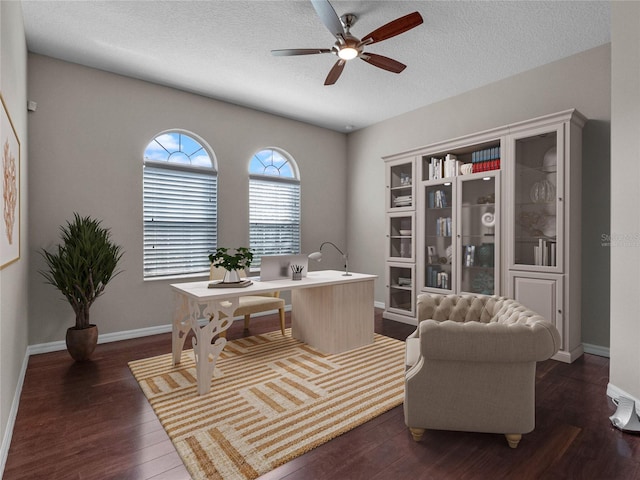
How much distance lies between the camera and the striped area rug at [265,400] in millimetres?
1862

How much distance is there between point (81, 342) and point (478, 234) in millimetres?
4102

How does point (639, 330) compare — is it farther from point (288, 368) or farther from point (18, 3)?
point (18, 3)

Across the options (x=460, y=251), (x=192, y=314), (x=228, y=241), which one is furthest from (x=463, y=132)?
(x=192, y=314)

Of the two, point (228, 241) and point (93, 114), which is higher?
point (93, 114)

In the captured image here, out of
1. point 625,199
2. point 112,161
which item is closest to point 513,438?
point 625,199

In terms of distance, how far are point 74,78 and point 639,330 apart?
17.4 ft

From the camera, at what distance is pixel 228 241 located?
4648 mm

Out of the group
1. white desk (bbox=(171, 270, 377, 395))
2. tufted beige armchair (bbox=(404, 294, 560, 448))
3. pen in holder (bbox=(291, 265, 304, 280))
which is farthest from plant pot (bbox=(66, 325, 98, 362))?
tufted beige armchair (bbox=(404, 294, 560, 448))

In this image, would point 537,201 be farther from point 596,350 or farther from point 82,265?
point 82,265

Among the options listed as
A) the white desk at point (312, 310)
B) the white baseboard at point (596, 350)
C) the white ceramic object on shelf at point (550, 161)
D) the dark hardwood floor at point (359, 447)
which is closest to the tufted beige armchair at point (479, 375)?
the dark hardwood floor at point (359, 447)

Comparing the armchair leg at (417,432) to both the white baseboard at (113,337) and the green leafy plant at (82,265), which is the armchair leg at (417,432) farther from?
the white baseboard at (113,337)

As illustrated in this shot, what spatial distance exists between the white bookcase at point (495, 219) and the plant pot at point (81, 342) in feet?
11.4

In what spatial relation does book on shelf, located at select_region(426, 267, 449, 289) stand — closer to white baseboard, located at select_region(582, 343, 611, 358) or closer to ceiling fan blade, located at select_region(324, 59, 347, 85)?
white baseboard, located at select_region(582, 343, 611, 358)

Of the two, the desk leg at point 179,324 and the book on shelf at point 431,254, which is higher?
the book on shelf at point 431,254
